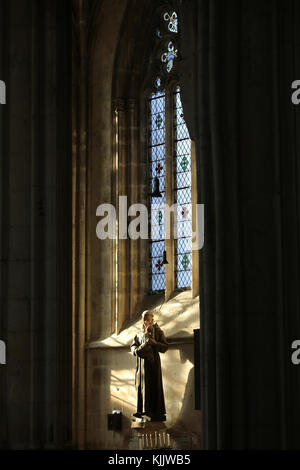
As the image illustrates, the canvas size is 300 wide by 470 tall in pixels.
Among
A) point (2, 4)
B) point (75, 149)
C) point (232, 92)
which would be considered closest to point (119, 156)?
point (75, 149)

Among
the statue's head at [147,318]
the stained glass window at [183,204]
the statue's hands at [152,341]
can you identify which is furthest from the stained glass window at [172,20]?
the statue's hands at [152,341]

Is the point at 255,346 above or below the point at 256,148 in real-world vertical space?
below


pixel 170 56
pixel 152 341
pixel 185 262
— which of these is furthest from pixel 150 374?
pixel 170 56

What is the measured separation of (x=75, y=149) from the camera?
1961cm

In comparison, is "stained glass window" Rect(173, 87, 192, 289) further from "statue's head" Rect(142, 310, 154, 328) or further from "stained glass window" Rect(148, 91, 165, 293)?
"statue's head" Rect(142, 310, 154, 328)

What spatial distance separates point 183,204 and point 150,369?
309 cm

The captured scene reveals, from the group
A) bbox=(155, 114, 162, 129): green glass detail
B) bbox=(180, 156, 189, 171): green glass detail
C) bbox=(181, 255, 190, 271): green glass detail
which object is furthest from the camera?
bbox=(155, 114, 162, 129): green glass detail

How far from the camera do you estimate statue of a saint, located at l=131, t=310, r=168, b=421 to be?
660 inches

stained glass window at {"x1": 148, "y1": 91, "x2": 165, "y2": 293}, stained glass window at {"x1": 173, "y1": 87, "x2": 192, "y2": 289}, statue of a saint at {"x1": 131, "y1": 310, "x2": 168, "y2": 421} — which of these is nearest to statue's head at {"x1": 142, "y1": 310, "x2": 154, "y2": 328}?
statue of a saint at {"x1": 131, "y1": 310, "x2": 168, "y2": 421}

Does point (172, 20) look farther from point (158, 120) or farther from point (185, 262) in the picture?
point (185, 262)

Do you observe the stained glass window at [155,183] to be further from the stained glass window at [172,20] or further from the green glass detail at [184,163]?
the stained glass window at [172,20]

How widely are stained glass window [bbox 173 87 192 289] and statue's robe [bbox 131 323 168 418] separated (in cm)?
159

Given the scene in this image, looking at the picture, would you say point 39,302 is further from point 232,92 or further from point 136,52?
point 136,52

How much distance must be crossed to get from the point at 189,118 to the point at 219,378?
3195 mm
